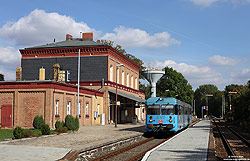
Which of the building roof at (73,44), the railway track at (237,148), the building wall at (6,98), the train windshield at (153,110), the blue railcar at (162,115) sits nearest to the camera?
the railway track at (237,148)

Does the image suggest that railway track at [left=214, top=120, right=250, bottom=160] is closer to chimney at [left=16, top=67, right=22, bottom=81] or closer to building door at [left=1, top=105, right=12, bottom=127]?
building door at [left=1, top=105, right=12, bottom=127]

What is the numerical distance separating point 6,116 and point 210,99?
11382 centimetres

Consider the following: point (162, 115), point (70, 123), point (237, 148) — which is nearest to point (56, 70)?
point (70, 123)

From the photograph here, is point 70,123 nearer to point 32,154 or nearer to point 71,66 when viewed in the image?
point 32,154

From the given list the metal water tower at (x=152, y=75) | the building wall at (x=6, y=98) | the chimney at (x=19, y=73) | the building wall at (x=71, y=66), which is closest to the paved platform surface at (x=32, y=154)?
the building wall at (x=6, y=98)

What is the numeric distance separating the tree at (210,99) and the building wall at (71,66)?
89112 millimetres

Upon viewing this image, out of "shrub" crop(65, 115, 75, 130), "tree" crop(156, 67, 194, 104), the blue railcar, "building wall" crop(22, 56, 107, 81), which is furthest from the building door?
"tree" crop(156, 67, 194, 104)

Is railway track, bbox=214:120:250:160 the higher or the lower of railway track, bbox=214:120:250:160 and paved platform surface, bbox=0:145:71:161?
the lower

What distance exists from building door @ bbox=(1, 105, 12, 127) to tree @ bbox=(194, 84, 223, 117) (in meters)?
103

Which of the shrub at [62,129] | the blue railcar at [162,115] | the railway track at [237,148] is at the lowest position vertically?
the railway track at [237,148]

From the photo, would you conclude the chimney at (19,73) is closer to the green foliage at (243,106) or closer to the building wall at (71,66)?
the building wall at (71,66)

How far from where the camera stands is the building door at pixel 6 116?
28602 mm

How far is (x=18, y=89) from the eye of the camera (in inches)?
1142

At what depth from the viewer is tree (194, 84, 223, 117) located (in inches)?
4884
